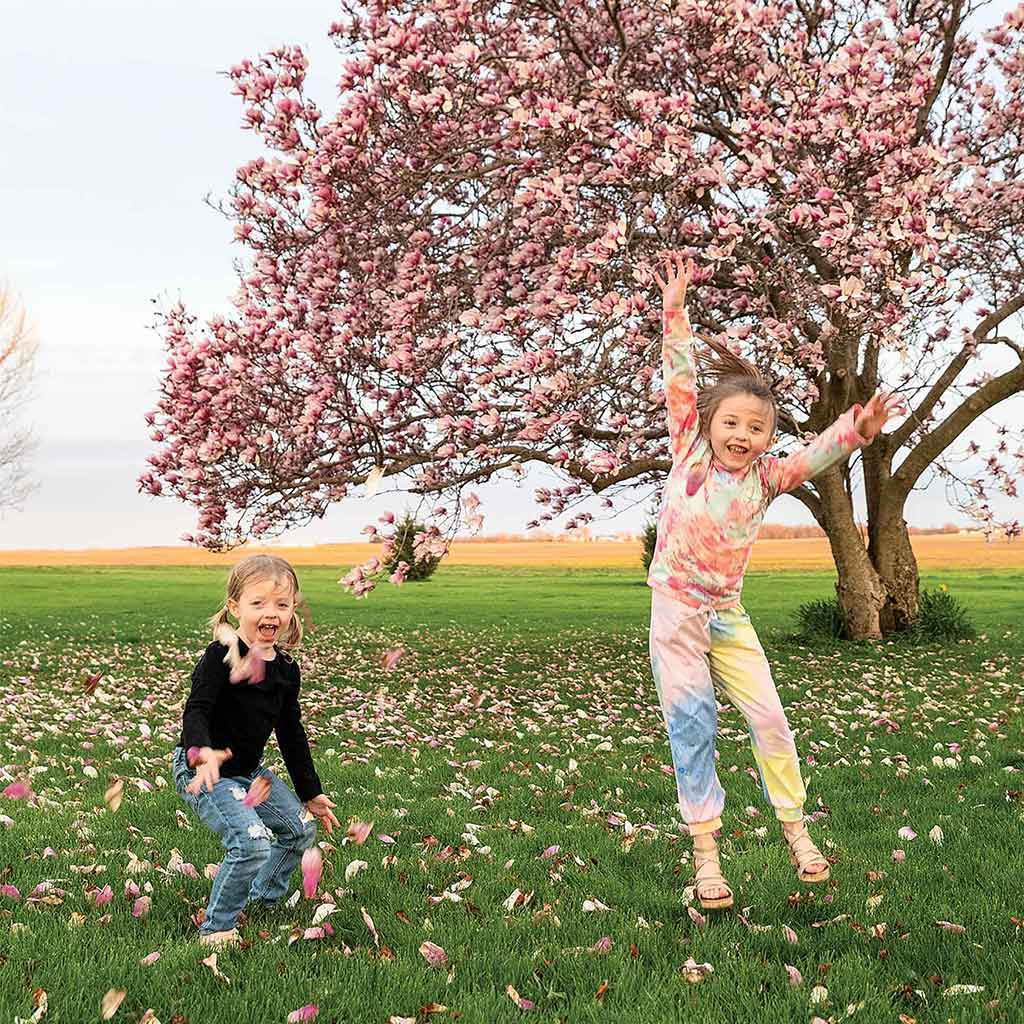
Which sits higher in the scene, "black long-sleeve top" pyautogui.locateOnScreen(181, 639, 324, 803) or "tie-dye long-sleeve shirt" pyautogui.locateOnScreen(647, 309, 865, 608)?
"tie-dye long-sleeve shirt" pyautogui.locateOnScreen(647, 309, 865, 608)

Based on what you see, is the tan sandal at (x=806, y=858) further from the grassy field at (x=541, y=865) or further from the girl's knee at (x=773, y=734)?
the girl's knee at (x=773, y=734)

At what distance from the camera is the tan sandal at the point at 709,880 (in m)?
5.30

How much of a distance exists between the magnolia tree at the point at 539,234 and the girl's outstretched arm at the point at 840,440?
6570 millimetres

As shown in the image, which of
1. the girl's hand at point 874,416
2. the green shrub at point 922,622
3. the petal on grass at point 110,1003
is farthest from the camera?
the green shrub at point 922,622

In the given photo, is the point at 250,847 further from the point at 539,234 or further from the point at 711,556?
the point at 539,234

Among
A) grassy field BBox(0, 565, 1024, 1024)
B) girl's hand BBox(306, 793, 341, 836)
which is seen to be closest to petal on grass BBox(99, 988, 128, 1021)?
grassy field BBox(0, 565, 1024, 1024)

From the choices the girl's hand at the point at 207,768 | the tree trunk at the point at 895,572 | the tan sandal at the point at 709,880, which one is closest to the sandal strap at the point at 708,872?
the tan sandal at the point at 709,880

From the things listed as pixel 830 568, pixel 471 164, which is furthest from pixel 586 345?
pixel 830 568

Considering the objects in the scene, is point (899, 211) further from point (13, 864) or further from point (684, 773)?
point (13, 864)

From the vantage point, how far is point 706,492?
539cm

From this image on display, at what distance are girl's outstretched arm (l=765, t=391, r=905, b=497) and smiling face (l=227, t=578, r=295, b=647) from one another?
2.64 meters

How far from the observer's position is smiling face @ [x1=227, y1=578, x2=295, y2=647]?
513 cm

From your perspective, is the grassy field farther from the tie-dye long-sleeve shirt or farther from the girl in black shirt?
the tie-dye long-sleeve shirt

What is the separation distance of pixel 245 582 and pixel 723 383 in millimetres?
2714
